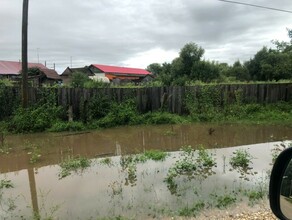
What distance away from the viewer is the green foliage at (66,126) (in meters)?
12.2

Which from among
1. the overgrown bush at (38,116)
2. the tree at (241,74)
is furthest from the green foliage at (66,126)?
the tree at (241,74)

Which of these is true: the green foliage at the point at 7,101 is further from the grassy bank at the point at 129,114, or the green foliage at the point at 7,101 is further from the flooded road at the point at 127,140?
the flooded road at the point at 127,140

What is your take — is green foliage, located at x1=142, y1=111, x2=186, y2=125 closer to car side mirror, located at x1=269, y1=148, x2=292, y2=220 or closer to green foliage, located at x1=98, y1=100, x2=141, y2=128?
green foliage, located at x1=98, y1=100, x2=141, y2=128

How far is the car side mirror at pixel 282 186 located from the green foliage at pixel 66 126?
444 inches

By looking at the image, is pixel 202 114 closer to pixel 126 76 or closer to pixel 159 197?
pixel 159 197

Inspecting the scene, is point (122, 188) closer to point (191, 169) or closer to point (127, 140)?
point (191, 169)

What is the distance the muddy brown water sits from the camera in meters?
4.93

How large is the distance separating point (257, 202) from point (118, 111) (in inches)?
372

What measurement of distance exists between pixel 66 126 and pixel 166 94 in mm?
5185

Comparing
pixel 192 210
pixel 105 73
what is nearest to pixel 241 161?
pixel 192 210

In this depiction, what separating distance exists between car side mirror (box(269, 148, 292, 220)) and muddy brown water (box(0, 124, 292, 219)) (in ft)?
10.3

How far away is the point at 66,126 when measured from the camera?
12.5 meters

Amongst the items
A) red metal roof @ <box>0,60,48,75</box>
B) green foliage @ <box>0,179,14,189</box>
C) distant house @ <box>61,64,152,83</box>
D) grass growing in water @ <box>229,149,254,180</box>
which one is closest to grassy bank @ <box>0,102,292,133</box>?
green foliage @ <box>0,179,14,189</box>

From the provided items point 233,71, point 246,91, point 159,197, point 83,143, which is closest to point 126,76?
point 233,71
